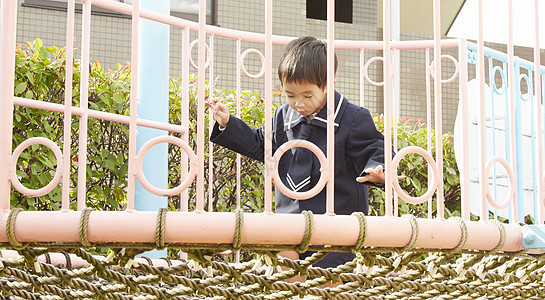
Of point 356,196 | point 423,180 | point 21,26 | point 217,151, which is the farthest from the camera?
point 21,26

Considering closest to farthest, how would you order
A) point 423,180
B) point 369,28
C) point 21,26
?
1. point 423,180
2. point 21,26
3. point 369,28

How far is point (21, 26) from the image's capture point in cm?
475

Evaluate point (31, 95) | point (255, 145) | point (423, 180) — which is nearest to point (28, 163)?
point (31, 95)

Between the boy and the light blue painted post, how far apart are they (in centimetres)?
57

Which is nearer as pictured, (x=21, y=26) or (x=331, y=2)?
(x=331, y=2)

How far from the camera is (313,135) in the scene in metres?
1.93

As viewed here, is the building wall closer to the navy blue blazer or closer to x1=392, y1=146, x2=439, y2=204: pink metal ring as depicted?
the navy blue blazer

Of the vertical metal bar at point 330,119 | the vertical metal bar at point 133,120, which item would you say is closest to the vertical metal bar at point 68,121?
the vertical metal bar at point 133,120

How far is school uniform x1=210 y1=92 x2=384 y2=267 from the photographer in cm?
186

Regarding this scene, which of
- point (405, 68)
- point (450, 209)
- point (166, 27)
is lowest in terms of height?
point (450, 209)

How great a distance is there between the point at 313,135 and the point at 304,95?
6.1 inches

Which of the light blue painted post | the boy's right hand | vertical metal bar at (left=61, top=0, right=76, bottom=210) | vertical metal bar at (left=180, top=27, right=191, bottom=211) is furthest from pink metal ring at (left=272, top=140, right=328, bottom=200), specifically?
the light blue painted post

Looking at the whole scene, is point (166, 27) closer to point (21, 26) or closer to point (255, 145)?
point (255, 145)

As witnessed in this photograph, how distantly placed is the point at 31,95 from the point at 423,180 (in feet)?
6.69
